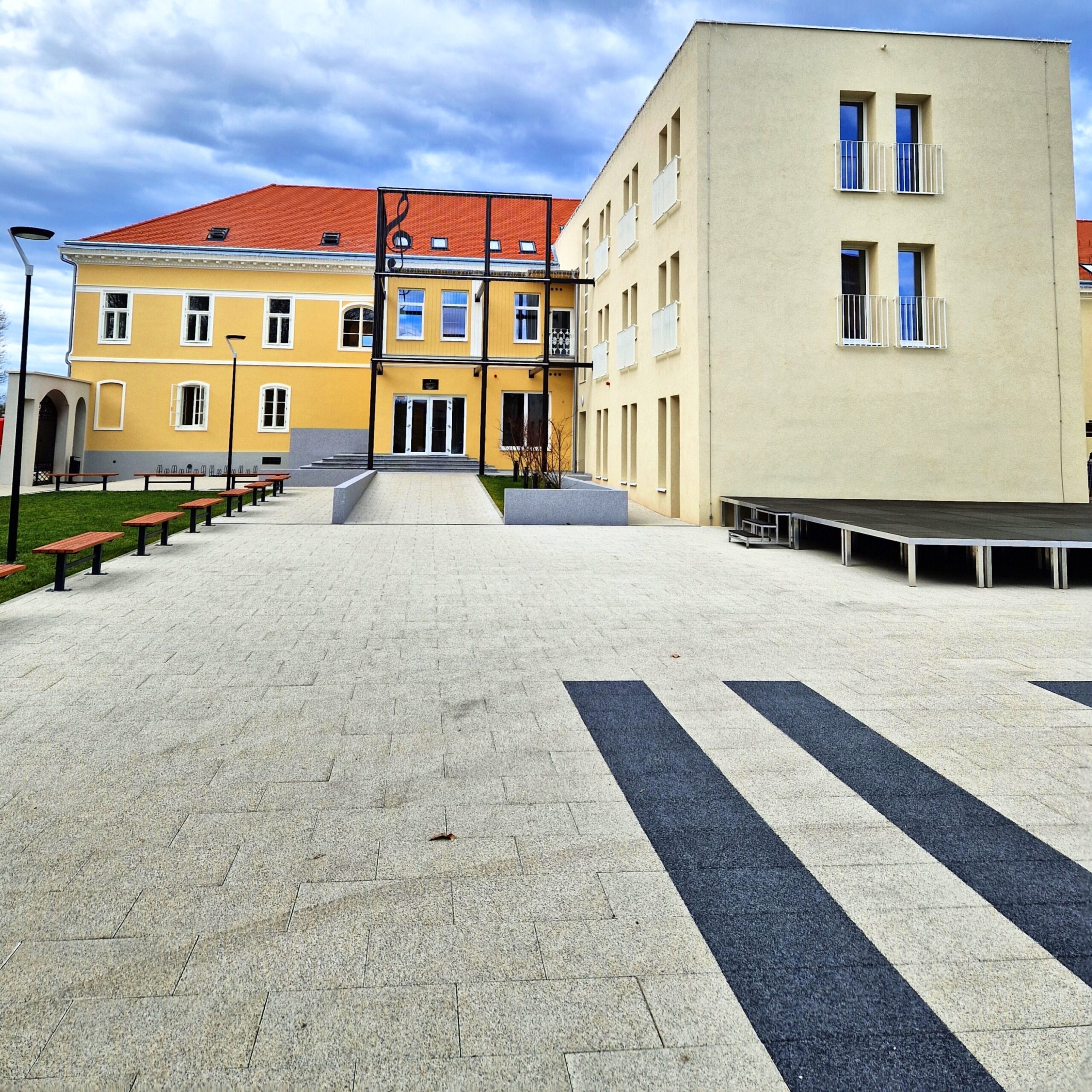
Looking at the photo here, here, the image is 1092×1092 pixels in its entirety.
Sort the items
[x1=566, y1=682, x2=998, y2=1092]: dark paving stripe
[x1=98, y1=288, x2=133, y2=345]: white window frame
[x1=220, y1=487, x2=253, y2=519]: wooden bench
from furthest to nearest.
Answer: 1. [x1=98, y1=288, x2=133, y2=345]: white window frame
2. [x1=220, y1=487, x2=253, y2=519]: wooden bench
3. [x1=566, y1=682, x2=998, y2=1092]: dark paving stripe

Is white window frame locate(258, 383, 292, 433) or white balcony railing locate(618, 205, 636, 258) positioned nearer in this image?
white balcony railing locate(618, 205, 636, 258)

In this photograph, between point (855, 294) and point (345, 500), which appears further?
point (855, 294)

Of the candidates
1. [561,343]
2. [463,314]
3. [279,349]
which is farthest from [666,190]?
[279,349]

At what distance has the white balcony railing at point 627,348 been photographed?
70.4 ft

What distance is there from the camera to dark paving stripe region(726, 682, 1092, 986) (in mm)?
2660

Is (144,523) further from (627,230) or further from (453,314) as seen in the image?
(453,314)

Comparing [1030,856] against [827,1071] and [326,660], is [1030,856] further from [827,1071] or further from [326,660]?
[326,660]

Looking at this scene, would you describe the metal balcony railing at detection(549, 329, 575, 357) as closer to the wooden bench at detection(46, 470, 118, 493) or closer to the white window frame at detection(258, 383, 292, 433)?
the white window frame at detection(258, 383, 292, 433)

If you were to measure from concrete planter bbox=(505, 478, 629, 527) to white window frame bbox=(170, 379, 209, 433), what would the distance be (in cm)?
2154

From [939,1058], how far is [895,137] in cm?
1870

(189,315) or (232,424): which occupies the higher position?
(189,315)

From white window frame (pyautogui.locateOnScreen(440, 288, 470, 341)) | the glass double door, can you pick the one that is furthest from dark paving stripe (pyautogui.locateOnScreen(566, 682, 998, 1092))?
white window frame (pyautogui.locateOnScreen(440, 288, 470, 341))

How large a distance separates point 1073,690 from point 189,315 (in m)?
34.6

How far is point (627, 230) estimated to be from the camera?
72.8 feet
